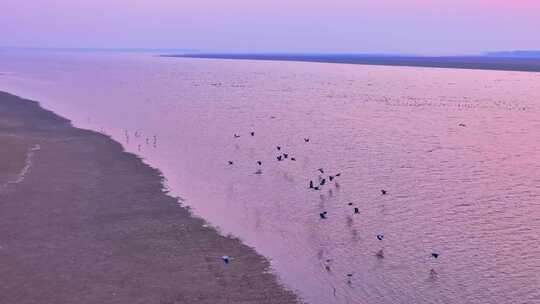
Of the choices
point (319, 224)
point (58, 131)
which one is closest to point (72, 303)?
point (319, 224)

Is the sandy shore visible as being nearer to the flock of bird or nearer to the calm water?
the calm water

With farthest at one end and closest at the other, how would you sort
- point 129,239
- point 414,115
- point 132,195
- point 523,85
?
point 523,85, point 414,115, point 132,195, point 129,239

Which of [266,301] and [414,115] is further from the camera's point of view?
[414,115]

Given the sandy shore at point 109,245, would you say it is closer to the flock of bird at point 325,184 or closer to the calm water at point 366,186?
the calm water at point 366,186

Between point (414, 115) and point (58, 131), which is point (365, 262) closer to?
point (58, 131)

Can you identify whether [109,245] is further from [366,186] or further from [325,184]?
[366,186]

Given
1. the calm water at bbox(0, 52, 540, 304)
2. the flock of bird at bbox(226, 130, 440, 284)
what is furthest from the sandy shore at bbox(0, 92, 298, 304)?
the flock of bird at bbox(226, 130, 440, 284)
